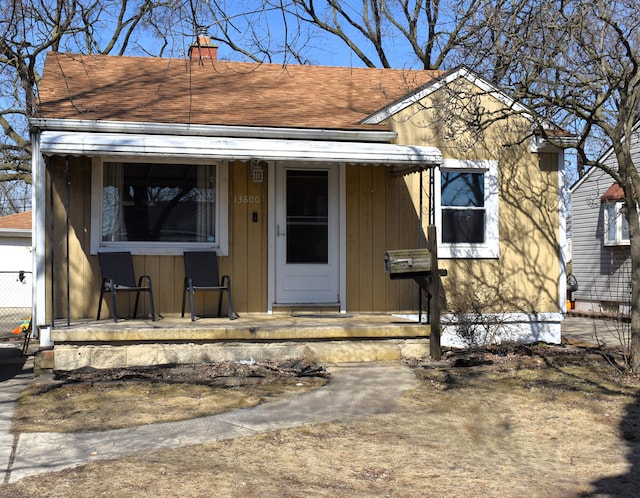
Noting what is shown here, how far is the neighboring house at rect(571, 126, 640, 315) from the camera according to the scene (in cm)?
1880

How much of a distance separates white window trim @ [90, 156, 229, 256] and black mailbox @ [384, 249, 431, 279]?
2.40 metres

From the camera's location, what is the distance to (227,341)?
832 centimetres

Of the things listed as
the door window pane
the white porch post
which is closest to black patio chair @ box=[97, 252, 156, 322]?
the white porch post

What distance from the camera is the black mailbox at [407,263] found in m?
8.36

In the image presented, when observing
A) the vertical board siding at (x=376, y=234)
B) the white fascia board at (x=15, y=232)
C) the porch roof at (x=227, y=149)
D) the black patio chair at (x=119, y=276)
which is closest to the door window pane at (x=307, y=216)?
the vertical board siding at (x=376, y=234)

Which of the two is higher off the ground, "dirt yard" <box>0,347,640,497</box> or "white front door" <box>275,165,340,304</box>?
"white front door" <box>275,165,340,304</box>

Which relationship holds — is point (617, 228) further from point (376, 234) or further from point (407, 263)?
point (407, 263)

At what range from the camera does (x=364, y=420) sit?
6.09 m

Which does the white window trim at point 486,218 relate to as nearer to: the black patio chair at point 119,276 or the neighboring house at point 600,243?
the black patio chair at point 119,276

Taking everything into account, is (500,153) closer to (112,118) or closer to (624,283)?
(112,118)

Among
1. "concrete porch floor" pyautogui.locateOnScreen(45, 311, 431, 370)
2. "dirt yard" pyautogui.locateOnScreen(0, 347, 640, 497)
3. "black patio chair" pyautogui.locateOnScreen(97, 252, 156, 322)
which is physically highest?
"black patio chair" pyautogui.locateOnScreen(97, 252, 156, 322)

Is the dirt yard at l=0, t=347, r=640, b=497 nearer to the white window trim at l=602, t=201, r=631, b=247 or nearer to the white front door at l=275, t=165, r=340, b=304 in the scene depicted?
the white front door at l=275, t=165, r=340, b=304

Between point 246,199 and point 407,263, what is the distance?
255 centimetres

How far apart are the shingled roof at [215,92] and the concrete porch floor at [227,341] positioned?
2565 mm
